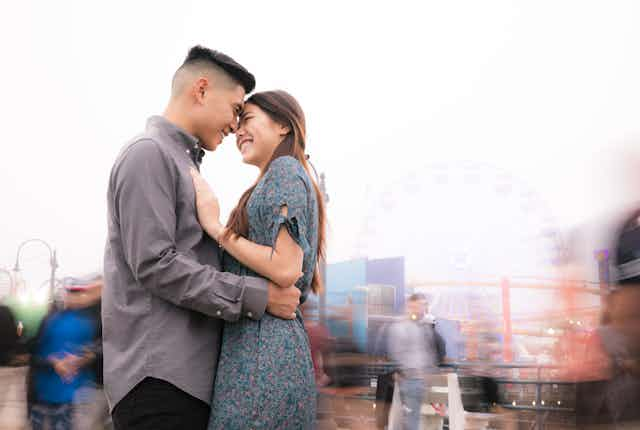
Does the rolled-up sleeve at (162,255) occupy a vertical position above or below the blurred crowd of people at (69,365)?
above

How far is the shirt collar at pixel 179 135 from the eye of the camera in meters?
1.73

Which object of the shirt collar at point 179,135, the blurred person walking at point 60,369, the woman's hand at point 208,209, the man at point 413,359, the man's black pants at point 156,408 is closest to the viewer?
the man's black pants at point 156,408

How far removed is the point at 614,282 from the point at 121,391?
1.50 m

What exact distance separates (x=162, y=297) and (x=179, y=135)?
45 cm

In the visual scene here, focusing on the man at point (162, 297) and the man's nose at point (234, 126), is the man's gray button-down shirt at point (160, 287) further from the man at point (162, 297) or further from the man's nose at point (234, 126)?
the man's nose at point (234, 126)

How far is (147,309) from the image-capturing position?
1530mm

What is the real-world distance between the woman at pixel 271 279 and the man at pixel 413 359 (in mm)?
3615

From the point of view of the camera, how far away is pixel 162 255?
4.92 feet

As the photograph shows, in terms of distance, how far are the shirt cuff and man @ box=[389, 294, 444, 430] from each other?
380 cm

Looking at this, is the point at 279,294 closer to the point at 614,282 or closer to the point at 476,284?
the point at 614,282

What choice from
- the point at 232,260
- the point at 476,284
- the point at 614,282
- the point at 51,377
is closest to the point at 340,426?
the point at 476,284

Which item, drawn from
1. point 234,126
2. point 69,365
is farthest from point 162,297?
point 69,365

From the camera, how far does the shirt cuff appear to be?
1.51 m

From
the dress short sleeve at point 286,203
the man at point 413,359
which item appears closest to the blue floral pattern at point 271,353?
the dress short sleeve at point 286,203
